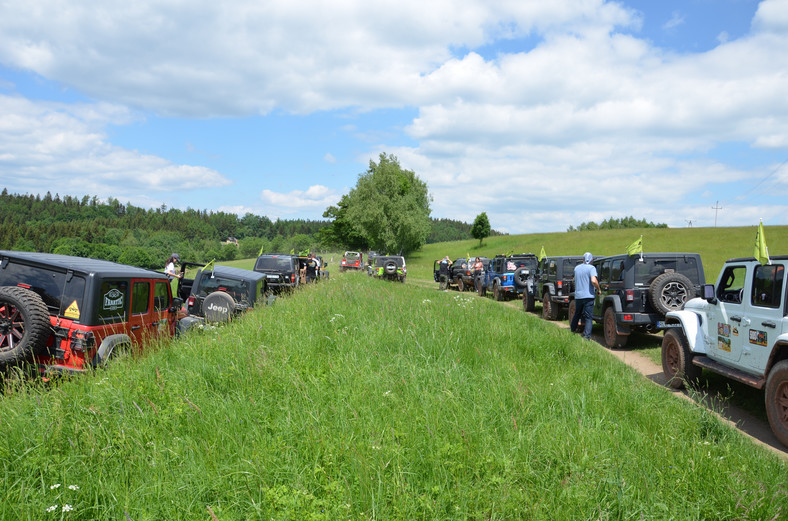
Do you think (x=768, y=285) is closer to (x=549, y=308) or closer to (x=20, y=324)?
(x=20, y=324)

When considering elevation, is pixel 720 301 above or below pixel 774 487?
above

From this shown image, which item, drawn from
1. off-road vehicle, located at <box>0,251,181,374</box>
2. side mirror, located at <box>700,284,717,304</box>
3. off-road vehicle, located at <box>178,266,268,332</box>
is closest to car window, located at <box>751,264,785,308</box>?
side mirror, located at <box>700,284,717,304</box>

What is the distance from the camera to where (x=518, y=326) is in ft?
28.7

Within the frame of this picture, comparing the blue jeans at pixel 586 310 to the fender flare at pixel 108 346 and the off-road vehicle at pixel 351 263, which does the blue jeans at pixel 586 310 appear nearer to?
the fender flare at pixel 108 346

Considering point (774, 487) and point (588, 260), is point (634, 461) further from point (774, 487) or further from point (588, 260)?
point (588, 260)

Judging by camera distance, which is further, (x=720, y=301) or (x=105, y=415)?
(x=720, y=301)

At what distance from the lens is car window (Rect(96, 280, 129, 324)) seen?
21.1ft

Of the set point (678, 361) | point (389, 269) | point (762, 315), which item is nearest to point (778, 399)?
point (762, 315)

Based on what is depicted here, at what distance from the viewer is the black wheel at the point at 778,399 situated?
5.30 meters

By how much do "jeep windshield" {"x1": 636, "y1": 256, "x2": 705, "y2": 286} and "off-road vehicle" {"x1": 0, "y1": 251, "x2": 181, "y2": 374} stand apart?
9552 mm

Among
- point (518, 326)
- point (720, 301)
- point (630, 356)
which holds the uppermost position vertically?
point (720, 301)

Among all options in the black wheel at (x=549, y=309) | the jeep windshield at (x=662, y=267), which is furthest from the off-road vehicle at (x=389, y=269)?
the jeep windshield at (x=662, y=267)

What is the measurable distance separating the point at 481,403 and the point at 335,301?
5301 mm

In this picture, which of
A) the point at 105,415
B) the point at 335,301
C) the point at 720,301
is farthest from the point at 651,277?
the point at 105,415
